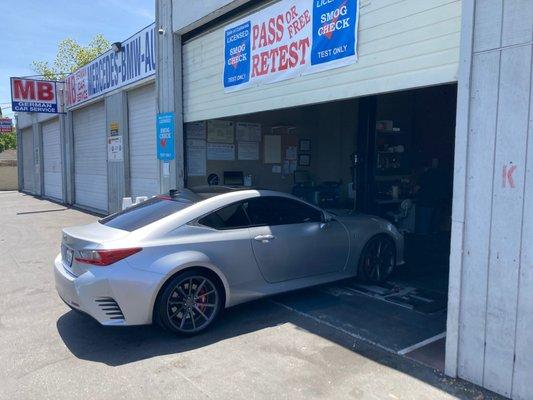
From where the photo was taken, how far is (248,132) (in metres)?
10.5

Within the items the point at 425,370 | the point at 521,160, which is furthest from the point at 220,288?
the point at 521,160

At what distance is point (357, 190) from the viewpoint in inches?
358

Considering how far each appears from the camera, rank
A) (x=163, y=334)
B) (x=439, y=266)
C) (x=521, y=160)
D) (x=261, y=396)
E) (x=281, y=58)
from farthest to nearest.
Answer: (x=439, y=266) → (x=281, y=58) → (x=163, y=334) → (x=261, y=396) → (x=521, y=160)

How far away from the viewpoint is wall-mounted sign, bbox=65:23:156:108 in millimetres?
10984

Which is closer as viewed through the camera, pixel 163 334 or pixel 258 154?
pixel 163 334

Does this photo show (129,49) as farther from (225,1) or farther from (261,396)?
(261,396)

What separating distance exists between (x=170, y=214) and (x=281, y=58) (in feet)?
9.76

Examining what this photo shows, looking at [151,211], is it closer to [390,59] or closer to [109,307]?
[109,307]

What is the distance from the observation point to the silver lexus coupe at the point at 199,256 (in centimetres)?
433

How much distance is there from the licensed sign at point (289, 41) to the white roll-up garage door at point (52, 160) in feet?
48.9

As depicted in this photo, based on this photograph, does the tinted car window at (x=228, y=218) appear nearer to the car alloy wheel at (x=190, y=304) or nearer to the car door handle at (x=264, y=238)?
the car door handle at (x=264, y=238)

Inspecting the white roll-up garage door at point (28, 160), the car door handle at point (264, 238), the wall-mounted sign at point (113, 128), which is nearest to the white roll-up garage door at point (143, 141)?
the wall-mounted sign at point (113, 128)

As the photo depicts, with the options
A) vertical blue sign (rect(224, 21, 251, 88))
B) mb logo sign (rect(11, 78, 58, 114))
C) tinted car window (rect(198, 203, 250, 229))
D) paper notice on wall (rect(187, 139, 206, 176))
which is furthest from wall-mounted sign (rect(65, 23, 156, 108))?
tinted car window (rect(198, 203, 250, 229))

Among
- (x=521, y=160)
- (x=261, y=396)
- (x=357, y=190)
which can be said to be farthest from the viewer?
(x=357, y=190)
